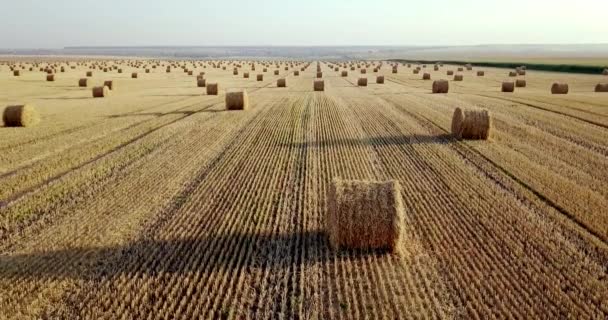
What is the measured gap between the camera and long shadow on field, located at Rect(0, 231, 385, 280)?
26.7ft

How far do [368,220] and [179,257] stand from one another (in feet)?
9.59

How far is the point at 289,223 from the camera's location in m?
10.0

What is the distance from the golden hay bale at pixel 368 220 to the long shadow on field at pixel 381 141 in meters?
7.69

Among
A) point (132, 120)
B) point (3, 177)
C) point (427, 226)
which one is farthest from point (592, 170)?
point (132, 120)

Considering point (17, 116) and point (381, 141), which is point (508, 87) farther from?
point (17, 116)

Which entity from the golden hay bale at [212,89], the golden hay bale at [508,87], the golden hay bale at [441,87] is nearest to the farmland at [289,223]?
the golden hay bale at [441,87]

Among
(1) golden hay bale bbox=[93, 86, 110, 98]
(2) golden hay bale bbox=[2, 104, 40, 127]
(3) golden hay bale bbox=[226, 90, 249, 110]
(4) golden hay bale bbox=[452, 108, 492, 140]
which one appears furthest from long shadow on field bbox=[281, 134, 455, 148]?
(1) golden hay bale bbox=[93, 86, 110, 98]

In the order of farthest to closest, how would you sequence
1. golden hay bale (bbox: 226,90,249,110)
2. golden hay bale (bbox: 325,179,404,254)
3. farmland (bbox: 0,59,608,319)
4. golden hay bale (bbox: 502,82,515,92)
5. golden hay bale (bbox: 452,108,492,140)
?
golden hay bale (bbox: 502,82,515,92)
golden hay bale (bbox: 226,90,249,110)
golden hay bale (bbox: 452,108,492,140)
golden hay bale (bbox: 325,179,404,254)
farmland (bbox: 0,59,608,319)

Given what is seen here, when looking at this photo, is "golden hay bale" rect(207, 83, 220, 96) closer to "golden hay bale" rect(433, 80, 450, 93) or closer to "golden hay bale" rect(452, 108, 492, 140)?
"golden hay bale" rect(433, 80, 450, 93)

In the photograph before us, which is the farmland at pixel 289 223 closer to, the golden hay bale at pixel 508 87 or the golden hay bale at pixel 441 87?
the golden hay bale at pixel 441 87

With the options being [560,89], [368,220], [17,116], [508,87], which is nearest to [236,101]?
[17,116]

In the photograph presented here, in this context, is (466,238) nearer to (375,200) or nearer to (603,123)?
(375,200)

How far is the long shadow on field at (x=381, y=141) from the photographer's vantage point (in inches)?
663

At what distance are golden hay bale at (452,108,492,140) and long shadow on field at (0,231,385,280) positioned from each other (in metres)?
9.88
